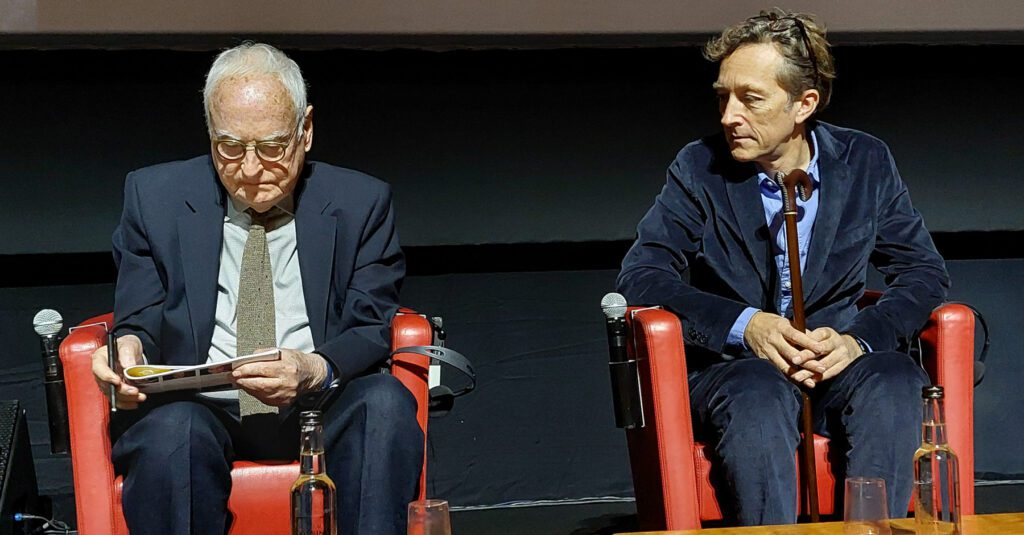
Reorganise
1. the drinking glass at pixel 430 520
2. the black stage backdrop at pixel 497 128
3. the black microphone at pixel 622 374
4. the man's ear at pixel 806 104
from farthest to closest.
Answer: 1. the black stage backdrop at pixel 497 128
2. the man's ear at pixel 806 104
3. the black microphone at pixel 622 374
4. the drinking glass at pixel 430 520

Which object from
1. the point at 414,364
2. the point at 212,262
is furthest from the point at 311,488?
the point at 212,262

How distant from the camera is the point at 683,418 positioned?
8.24 feet

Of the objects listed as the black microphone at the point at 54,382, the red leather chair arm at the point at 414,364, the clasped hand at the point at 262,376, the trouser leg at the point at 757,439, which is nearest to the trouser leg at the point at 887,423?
the trouser leg at the point at 757,439

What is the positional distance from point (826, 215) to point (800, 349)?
13.1 inches

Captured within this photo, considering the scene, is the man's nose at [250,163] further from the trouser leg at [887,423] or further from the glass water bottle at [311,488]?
the trouser leg at [887,423]

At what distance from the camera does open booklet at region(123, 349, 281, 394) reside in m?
2.10

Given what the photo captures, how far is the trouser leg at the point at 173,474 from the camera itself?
2.14m

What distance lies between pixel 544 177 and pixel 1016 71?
1.41 metres

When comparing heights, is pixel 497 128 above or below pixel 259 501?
above

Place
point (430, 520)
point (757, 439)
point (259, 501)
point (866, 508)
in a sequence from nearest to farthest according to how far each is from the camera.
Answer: point (430, 520) → point (866, 508) → point (259, 501) → point (757, 439)

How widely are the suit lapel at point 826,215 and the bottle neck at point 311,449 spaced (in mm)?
1340

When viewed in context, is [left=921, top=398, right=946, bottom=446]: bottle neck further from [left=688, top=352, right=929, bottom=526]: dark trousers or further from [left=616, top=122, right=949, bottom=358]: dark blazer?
[left=616, top=122, right=949, bottom=358]: dark blazer

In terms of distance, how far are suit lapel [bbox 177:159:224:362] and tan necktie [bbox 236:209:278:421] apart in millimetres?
57

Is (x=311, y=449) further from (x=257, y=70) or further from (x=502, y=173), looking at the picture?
(x=502, y=173)
